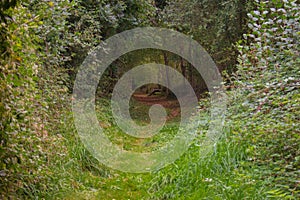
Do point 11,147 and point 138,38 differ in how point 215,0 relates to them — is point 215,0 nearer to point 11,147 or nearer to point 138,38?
point 138,38

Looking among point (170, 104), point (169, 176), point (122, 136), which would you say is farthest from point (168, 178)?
point (170, 104)

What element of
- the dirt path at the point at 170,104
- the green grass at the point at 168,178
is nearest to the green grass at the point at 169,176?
A: the green grass at the point at 168,178

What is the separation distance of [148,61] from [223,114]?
8.90m

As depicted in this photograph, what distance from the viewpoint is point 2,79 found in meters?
2.38

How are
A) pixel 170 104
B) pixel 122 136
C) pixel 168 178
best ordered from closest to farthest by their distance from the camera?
Result: pixel 168 178 < pixel 122 136 < pixel 170 104

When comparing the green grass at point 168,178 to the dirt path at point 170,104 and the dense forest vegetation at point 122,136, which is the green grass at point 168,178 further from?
the dirt path at point 170,104

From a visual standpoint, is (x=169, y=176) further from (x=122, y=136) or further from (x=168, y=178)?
(x=122, y=136)

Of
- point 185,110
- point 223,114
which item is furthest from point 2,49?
point 185,110

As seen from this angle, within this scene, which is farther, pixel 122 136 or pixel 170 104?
pixel 170 104

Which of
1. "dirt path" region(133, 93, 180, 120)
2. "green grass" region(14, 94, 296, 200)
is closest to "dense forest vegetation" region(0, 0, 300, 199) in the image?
"green grass" region(14, 94, 296, 200)

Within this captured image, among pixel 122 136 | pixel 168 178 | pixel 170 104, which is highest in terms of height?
pixel 170 104

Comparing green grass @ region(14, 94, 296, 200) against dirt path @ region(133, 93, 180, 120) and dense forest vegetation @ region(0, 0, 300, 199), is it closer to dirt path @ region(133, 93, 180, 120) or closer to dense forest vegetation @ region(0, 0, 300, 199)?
dense forest vegetation @ region(0, 0, 300, 199)

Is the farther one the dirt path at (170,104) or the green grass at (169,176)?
the dirt path at (170,104)

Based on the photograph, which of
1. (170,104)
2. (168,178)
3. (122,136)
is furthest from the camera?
(170,104)
